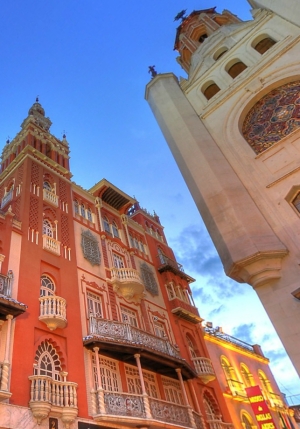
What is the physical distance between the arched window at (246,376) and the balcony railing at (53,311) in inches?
716

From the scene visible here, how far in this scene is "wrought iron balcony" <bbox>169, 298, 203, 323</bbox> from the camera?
22.1 m

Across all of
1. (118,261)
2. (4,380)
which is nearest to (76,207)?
(118,261)

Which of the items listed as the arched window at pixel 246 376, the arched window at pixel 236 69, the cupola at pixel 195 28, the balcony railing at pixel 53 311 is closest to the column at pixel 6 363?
the balcony railing at pixel 53 311

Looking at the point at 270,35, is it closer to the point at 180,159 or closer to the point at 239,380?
the point at 180,159

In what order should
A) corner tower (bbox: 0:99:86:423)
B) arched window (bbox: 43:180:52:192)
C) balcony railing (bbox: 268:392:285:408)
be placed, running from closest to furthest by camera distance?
corner tower (bbox: 0:99:86:423)
arched window (bbox: 43:180:52:192)
balcony railing (bbox: 268:392:285:408)

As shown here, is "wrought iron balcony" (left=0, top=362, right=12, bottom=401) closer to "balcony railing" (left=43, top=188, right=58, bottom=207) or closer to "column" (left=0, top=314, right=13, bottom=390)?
"column" (left=0, top=314, right=13, bottom=390)

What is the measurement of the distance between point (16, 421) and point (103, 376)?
186 inches

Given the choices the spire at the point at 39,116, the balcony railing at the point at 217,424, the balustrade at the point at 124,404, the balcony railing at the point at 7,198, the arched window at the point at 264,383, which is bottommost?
the balcony railing at the point at 217,424

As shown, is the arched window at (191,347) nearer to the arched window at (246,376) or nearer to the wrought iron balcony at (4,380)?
the arched window at (246,376)

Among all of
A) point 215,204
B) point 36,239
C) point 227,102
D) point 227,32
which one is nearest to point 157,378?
point 36,239

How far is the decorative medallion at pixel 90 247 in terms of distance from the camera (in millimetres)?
19016

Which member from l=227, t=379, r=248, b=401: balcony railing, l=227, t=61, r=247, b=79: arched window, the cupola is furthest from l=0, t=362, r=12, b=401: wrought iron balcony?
the cupola

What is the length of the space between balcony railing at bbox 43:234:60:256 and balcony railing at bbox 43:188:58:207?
9.67 ft

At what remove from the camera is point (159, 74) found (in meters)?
17.4
